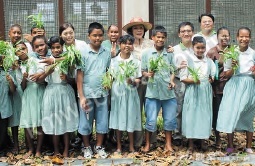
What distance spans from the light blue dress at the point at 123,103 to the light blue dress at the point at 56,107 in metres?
0.60

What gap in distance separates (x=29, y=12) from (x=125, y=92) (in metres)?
3.90

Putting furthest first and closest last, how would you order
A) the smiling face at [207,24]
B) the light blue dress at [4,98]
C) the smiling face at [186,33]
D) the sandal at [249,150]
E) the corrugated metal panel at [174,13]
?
the corrugated metal panel at [174,13], the smiling face at [207,24], the smiling face at [186,33], the sandal at [249,150], the light blue dress at [4,98]

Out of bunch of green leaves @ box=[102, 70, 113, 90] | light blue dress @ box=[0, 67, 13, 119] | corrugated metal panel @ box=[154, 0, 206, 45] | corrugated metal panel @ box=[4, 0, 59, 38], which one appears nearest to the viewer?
bunch of green leaves @ box=[102, 70, 113, 90]

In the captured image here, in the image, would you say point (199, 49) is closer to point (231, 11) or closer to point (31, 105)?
→ point (31, 105)

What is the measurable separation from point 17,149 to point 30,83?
1.00 m

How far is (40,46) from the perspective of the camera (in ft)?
18.0

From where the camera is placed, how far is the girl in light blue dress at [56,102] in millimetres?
5457

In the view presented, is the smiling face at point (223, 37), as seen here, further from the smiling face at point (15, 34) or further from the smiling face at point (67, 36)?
the smiling face at point (15, 34)

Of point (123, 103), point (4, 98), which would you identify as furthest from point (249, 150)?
point (4, 98)

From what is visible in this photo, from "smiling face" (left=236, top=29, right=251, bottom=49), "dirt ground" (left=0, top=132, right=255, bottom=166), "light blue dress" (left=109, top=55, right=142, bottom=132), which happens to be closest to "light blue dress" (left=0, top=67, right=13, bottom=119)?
"dirt ground" (left=0, top=132, right=255, bottom=166)

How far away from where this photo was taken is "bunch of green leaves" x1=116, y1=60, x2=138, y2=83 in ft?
17.9

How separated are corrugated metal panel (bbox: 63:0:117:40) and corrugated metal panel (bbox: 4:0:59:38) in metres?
0.27

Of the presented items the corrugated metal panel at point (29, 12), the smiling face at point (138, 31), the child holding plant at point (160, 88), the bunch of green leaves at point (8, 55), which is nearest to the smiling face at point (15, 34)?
the bunch of green leaves at point (8, 55)

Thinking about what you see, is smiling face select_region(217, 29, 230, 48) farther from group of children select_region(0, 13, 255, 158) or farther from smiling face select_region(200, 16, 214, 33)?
smiling face select_region(200, 16, 214, 33)
